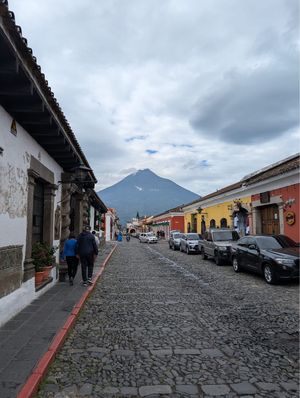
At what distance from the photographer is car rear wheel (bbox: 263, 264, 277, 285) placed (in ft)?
33.1

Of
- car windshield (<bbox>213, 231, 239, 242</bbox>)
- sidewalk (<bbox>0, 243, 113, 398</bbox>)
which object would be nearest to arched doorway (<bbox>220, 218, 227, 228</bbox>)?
car windshield (<bbox>213, 231, 239, 242</bbox>)

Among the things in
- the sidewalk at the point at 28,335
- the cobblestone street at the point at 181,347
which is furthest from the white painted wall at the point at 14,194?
the cobblestone street at the point at 181,347

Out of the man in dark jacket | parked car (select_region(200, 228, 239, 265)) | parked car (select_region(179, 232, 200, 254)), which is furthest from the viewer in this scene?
parked car (select_region(179, 232, 200, 254))

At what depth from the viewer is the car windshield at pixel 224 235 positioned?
16844 mm

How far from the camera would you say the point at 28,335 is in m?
5.04

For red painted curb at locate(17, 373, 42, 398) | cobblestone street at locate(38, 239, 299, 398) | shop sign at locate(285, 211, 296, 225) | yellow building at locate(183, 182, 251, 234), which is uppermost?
yellow building at locate(183, 182, 251, 234)

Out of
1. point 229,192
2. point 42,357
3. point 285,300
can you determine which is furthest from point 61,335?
point 229,192

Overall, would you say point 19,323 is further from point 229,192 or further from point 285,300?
point 229,192

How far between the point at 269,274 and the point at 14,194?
775 centimetres

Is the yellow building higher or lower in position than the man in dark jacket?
higher

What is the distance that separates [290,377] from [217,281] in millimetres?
7060

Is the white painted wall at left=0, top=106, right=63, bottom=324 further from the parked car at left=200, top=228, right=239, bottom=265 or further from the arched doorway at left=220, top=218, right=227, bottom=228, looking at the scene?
the arched doorway at left=220, top=218, right=227, bottom=228

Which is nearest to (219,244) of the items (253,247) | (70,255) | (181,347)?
(253,247)

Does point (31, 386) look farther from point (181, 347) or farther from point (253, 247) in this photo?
point (253, 247)
